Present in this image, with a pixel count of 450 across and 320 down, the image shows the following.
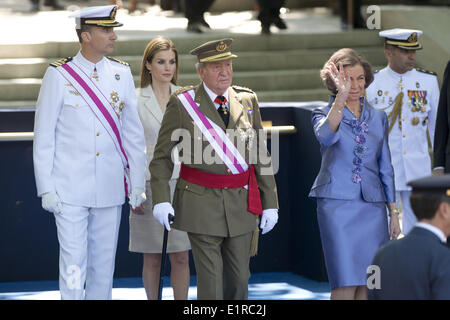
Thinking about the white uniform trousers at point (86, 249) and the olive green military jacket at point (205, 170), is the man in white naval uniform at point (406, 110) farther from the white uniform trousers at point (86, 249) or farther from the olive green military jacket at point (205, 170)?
the white uniform trousers at point (86, 249)

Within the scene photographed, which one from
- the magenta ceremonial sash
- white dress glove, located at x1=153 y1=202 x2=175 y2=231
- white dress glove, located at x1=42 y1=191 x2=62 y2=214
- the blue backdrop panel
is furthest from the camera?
the blue backdrop panel

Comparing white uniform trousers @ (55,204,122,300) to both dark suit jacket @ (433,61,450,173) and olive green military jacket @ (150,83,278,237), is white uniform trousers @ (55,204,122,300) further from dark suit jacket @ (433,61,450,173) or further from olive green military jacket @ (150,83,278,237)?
dark suit jacket @ (433,61,450,173)

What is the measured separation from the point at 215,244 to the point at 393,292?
1667 mm

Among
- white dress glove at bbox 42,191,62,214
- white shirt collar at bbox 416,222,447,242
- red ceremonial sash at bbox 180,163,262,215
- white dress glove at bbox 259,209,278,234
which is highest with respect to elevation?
white shirt collar at bbox 416,222,447,242

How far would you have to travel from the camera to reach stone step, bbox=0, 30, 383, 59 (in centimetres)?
1088

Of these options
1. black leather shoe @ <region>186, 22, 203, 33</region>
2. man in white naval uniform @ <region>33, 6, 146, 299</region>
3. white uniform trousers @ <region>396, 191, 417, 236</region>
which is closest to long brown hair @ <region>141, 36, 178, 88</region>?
man in white naval uniform @ <region>33, 6, 146, 299</region>

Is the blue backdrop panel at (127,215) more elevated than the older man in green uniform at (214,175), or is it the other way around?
the older man in green uniform at (214,175)

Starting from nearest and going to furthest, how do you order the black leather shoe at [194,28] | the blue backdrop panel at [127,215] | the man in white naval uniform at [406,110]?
the man in white naval uniform at [406,110] < the blue backdrop panel at [127,215] < the black leather shoe at [194,28]

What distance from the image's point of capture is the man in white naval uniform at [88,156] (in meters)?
6.16

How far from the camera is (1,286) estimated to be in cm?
801

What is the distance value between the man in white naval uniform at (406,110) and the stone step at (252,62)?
12.2 feet

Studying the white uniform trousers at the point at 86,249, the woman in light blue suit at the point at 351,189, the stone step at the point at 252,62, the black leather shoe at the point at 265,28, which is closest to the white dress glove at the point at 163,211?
the white uniform trousers at the point at 86,249
